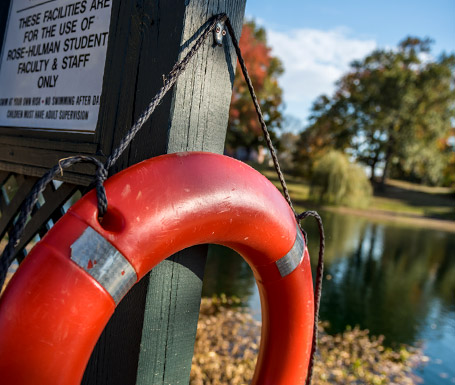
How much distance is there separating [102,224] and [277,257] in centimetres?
54

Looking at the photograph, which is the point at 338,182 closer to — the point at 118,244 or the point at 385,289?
the point at 385,289

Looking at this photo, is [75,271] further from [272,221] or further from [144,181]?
[272,221]

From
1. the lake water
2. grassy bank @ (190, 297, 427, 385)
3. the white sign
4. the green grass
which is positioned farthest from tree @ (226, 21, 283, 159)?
the white sign

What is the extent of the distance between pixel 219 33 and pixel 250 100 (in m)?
12.6

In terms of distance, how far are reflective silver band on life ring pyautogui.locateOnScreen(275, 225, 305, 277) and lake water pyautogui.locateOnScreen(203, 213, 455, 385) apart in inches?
123

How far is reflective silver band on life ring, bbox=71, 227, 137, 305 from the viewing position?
87 cm

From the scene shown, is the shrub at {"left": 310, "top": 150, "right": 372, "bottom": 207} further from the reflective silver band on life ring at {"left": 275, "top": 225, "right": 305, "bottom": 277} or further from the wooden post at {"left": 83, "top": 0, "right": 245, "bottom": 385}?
the wooden post at {"left": 83, "top": 0, "right": 245, "bottom": 385}

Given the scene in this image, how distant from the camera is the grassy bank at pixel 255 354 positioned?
310 centimetres

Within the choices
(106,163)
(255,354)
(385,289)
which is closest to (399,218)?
(385,289)

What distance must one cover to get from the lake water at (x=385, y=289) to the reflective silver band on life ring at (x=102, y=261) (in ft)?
11.9

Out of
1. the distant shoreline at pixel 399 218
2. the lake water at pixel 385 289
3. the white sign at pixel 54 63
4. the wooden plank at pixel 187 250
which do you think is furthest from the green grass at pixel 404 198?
the wooden plank at pixel 187 250

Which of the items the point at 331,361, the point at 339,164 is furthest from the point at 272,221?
the point at 339,164

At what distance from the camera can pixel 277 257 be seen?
1244 millimetres

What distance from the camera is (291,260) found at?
50.1 inches
